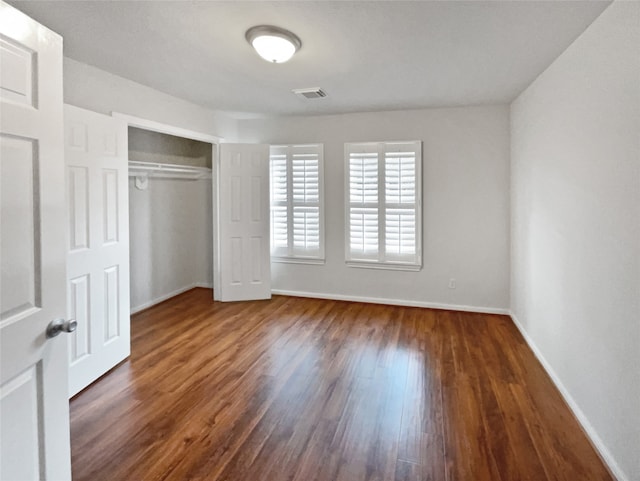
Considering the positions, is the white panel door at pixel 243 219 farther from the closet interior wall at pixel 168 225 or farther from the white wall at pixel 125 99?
the closet interior wall at pixel 168 225

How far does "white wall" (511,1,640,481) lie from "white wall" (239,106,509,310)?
1022 millimetres

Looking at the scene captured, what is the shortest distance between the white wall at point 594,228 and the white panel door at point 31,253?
8.33ft

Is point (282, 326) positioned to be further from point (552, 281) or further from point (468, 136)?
point (468, 136)

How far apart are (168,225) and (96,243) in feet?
8.10

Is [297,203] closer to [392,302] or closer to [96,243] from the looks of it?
[392,302]

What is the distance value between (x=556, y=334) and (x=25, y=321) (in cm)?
330

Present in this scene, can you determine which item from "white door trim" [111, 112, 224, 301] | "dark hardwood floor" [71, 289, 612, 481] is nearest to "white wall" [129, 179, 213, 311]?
"white door trim" [111, 112, 224, 301]

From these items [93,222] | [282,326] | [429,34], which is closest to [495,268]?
[282,326]

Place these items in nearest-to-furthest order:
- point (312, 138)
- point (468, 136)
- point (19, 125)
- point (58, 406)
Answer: point (19, 125) → point (58, 406) → point (468, 136) → point (312, 138)

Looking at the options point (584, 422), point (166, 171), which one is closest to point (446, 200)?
point (584, 422)

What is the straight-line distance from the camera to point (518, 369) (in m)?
3.11

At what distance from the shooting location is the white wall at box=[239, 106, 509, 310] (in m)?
4.47

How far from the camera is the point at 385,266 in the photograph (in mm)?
4945

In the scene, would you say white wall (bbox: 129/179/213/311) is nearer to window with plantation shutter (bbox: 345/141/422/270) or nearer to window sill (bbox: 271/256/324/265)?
window sill (bbox: 271/256/324/265)
